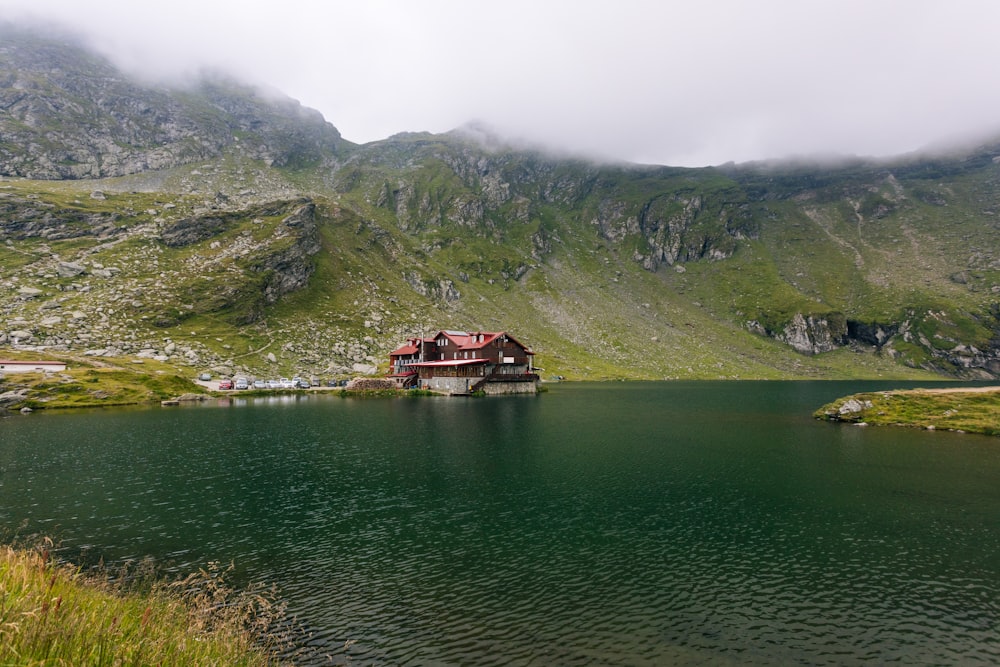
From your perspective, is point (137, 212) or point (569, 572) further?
point (137, 212)

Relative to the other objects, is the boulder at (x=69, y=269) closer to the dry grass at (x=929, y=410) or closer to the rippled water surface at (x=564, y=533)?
the rippled water surface at (x=564, y=533)

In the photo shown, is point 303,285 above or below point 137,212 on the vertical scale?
below

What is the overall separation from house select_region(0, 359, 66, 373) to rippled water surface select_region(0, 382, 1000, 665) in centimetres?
4210

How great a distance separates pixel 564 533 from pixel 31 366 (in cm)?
11907

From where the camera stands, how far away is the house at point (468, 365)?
129 meters

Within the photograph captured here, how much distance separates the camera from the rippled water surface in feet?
65.6

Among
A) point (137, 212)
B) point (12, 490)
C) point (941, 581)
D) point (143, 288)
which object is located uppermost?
point (137, 212)

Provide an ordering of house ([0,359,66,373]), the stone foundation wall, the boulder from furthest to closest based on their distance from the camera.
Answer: the boulder → the stone foundation wall → house ([0,359,66,373])

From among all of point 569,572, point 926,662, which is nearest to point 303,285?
point 569,572

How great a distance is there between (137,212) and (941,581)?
242m

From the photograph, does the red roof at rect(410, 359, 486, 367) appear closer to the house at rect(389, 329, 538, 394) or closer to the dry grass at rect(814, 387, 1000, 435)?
the house at rect(389, 329, 538, 394)

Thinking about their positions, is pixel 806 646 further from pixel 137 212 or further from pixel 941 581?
pixel 137 212

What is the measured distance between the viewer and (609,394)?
129 metres

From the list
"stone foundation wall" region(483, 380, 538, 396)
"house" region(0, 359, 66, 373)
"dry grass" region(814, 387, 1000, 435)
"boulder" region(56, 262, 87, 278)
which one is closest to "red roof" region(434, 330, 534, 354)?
"stone foundation wall" region(483, 380, 538, 396)
